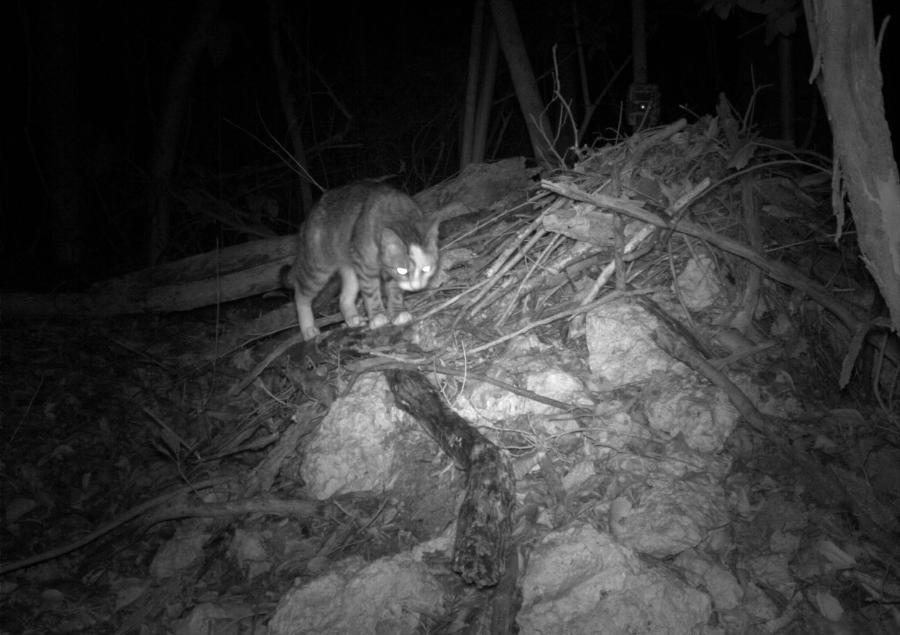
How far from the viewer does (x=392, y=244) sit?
4.52 meters

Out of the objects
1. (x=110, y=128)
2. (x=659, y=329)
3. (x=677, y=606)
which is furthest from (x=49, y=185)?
(x=677, y=606)

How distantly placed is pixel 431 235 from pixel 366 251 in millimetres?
524

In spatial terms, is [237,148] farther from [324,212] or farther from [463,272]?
[463,272]

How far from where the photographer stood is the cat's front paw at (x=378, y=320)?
453cm

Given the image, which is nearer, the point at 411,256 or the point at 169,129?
the point at 411,256

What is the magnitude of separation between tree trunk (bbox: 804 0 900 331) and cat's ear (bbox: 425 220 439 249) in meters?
2.73

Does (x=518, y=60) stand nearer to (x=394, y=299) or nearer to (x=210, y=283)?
(x=394, y=299)

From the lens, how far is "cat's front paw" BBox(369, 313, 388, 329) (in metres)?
4.53

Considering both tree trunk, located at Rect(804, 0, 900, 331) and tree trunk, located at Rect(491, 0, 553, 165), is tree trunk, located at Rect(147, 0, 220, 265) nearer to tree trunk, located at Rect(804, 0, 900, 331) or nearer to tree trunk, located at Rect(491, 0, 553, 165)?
tree trunk, located at Rect(491, 0, 553, 165)

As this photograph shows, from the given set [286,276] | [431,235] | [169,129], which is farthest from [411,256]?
[169,129]

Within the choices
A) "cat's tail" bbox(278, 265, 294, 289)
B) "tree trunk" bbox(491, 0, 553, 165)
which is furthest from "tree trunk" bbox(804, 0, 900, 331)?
"tree trunk" bbox(491, 0, 553, 165)

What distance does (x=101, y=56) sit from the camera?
28.8 feet

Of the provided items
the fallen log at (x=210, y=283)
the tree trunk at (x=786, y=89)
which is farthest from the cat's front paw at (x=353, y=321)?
the tree trunk at (x=786, y=89)

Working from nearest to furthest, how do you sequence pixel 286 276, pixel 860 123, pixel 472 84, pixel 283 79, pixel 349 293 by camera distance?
pixel 860 123, pixel 349 293, pixel 286 276, pixel 472 84, pixel 283 79
